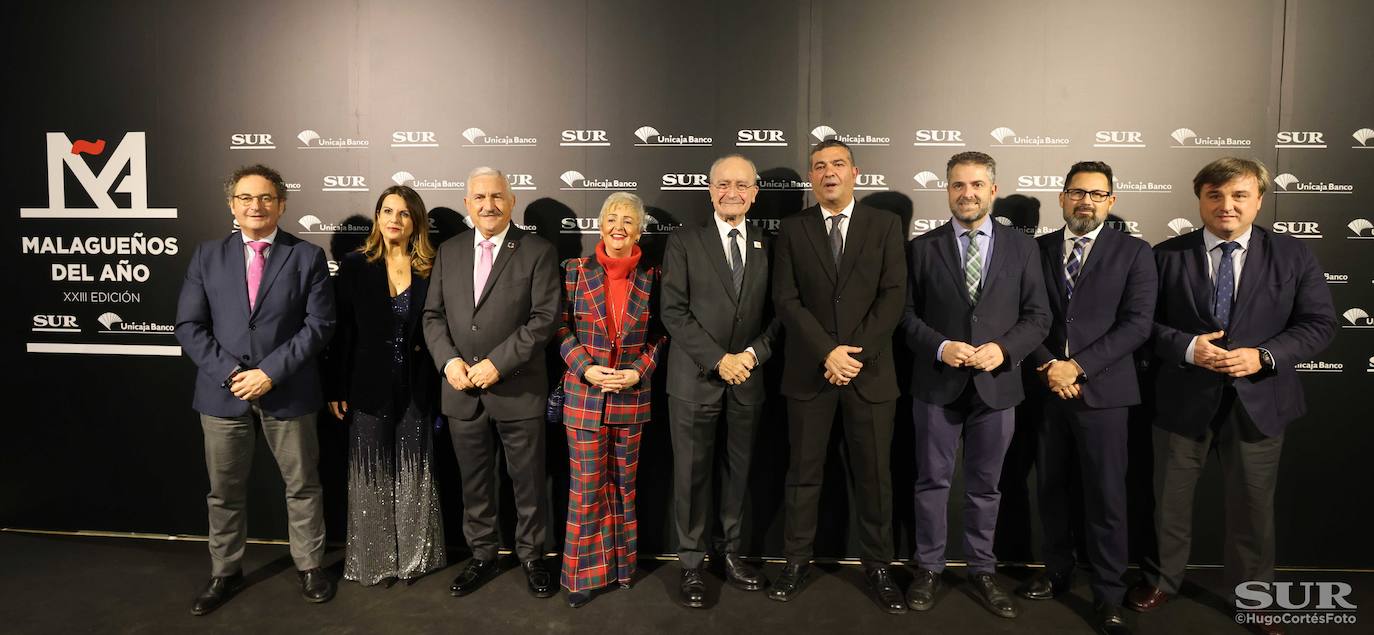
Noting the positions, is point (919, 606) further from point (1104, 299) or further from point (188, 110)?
point (188, 110)

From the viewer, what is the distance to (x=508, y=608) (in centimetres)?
319

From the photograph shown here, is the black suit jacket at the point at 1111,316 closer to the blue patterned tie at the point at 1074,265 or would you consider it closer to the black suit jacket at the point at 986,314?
the blue patterned tie at the point at 1074,265

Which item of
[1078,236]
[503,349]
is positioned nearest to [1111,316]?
[1078,236]

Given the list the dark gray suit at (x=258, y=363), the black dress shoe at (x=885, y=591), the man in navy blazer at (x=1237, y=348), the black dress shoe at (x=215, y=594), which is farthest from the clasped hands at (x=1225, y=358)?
the black dress shoe at (x=215, y=594)

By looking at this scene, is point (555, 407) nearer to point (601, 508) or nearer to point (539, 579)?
point (601, 508)

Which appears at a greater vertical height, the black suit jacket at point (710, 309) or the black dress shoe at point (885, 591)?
the black suit jacket at point (710, 309)

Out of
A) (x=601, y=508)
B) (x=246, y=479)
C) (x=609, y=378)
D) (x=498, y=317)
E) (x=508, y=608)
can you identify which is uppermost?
(x=498, y=317)

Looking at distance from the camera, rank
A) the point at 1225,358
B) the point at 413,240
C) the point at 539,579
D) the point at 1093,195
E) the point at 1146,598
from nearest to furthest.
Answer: the point at 1225,358 → the point at 1093,195 → the point at 1146,598 → the point at 539,579 → the point at 413,240

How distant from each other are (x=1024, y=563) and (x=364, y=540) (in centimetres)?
345

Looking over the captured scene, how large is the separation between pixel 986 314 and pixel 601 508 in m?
2.00

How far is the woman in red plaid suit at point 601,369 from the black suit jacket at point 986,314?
1.29m

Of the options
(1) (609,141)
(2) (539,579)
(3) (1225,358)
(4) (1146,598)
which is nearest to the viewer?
(3) (1225,358)

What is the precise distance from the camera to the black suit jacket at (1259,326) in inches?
116

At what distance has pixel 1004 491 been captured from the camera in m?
3.71
